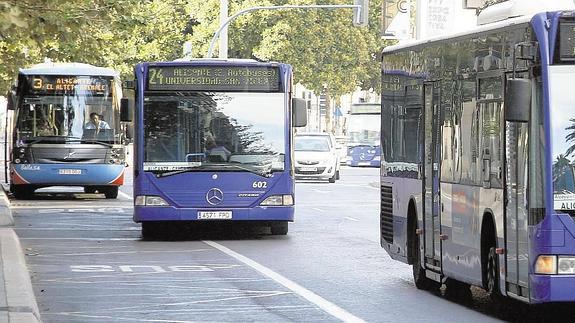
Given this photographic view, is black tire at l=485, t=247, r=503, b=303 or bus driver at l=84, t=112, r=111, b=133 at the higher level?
bus driver at l=84, t=112, r=111, b=133

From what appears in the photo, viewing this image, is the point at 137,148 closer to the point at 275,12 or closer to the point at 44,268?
the point at 44,268

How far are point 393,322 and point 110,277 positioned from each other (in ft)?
Answer: 18.9

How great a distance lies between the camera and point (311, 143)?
54188 mm

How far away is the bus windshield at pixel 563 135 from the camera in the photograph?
12.7 metres

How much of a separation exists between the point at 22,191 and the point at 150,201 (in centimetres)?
1637

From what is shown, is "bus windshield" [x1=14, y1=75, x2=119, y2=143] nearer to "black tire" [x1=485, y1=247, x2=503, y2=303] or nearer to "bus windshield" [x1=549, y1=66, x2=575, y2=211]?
"black tire" [x1=485, y1=247, x2=503, y2=303]

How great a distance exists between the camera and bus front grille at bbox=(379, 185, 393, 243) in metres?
18.6

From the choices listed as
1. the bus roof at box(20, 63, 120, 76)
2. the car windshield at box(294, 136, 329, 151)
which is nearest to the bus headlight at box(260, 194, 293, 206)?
the bus roof at box(20, 63, 120, 76)

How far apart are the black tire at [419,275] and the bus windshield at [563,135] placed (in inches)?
182

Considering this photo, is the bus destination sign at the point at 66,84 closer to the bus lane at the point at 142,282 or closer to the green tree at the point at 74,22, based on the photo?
the bus lane at the point at 142,282

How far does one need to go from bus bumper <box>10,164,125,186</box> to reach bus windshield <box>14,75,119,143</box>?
0.72 meters

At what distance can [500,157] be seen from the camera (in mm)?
13766

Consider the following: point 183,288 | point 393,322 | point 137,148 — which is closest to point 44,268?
point 183,288

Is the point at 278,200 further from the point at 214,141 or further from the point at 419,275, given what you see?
the point at 419,275
